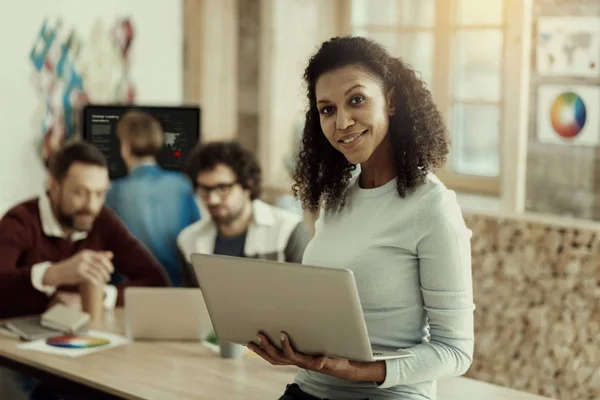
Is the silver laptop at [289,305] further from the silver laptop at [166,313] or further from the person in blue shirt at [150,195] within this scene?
the person in blue shirt at [150,195]

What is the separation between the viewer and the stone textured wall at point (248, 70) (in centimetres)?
472

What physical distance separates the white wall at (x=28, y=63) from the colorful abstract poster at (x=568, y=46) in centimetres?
174

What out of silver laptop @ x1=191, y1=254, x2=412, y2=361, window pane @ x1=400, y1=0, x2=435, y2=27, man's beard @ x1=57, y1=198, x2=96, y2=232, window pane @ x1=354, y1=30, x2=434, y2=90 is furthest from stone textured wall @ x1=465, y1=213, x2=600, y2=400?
silver laptop @ x1=191, y1=254, x2=412, y2=361

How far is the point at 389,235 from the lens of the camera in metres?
1.97

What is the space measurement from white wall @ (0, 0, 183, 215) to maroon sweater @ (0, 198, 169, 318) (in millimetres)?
733

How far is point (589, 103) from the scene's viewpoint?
3715mm

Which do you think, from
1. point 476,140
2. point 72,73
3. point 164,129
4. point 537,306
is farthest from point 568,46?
point 72,73

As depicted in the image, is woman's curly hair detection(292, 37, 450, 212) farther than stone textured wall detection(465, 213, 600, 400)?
No

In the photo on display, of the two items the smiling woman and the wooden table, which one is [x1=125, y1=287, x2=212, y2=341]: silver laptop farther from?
the smiling woman

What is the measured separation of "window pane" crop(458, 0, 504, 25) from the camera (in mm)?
4180

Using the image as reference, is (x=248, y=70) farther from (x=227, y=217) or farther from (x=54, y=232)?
(x=54, y=232)

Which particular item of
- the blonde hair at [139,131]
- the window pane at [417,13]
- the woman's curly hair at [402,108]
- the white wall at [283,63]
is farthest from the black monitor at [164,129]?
the window pane at [417,13]

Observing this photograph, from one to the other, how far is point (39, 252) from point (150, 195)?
1.43 feet

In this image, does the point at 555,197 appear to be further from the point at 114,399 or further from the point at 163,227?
the point at 114,399
